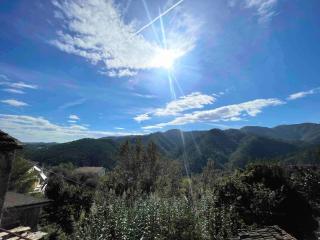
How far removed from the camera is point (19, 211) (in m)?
18.6

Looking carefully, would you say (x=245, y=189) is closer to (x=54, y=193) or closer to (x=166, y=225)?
(x=166, y=225)

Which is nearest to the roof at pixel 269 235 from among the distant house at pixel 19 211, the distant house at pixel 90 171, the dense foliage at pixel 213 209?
the dense foliage at pixel 213 209

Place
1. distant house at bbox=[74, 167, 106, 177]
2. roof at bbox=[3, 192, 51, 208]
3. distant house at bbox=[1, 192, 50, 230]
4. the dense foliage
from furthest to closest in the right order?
distant house at bbox=[74, 167, 106, 177] < roof at bbox=[3, 192, 51, 208] < distant house at bbox=[1, 192, 50, 230] < the dense foliage

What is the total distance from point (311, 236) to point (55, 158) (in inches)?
5977

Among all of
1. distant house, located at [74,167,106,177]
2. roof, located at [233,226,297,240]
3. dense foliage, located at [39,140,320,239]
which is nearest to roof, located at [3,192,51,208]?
dense foliage, located at [39,140,320,239]

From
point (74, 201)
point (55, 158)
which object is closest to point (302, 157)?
point (55, 158)

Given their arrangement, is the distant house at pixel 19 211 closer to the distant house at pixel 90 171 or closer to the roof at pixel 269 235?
the roof at pixel 269 235

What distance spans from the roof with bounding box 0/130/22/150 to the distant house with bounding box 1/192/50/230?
1052 cm

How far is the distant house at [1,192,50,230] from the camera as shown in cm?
1688

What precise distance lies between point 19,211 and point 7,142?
13419 millimetres

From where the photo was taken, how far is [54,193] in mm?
32469

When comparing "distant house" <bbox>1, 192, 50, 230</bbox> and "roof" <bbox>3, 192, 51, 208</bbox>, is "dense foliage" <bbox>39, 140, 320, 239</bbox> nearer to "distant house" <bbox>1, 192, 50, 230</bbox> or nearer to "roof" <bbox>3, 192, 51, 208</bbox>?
"distant house" <bbox>1, 192, 50, 230</bbox>

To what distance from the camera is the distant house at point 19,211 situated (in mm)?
16875

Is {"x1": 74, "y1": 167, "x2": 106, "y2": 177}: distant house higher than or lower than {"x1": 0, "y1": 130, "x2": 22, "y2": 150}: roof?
higher
